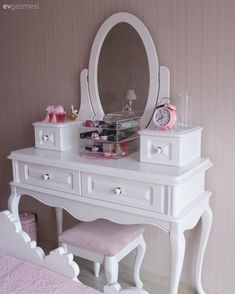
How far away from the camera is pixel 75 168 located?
1.76 meters

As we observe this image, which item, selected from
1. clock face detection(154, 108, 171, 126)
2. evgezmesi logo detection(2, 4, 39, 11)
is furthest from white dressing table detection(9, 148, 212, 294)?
evgezmesi logo detection(2, 4, 39, 11)

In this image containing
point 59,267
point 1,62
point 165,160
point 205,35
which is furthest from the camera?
point 1,62

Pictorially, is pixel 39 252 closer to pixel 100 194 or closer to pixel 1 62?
pixel 100 194

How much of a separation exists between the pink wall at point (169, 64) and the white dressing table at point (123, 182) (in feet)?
0.26

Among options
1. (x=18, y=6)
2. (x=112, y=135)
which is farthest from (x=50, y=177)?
(x=18, y=6)

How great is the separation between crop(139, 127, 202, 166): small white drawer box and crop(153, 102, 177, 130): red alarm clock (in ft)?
0.13

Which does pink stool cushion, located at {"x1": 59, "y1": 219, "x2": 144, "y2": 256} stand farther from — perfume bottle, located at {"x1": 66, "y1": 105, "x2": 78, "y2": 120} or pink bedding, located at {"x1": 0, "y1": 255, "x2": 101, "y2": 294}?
perfume bottle, located at {"x1": 66, "y1": 105, "x2": 78, "y2": 120}

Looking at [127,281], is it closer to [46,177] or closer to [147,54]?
[46,177]


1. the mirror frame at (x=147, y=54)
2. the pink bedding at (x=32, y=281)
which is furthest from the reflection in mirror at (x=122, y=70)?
the pink bedding at (x=32, y=281)

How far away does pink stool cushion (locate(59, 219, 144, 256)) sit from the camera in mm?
1735

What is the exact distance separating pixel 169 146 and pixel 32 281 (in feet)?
2.66

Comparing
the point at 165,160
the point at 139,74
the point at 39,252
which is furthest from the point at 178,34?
the point at 39,252

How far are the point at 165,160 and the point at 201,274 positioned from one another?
0.77 m

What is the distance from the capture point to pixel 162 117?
67.5 inches
